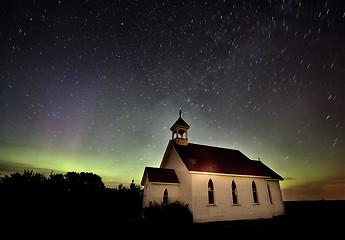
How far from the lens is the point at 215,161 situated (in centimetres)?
2116

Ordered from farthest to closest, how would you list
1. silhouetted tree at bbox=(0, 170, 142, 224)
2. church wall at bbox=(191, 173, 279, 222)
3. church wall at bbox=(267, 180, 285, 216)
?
church wall at bbox=(267, 180, 285, 216) < church wall at bbox=(191, 173, 279, 222) < silhouetted tree at bbox=(0, 170, 142, 224)

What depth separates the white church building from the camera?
1739cm

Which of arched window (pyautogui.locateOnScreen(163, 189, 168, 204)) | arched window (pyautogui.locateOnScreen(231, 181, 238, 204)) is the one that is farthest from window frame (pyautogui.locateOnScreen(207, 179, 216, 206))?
arched window (pyautogui.locateOnScreen(163, 189, 168, 204))

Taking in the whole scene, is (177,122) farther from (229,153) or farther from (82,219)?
(82,219)

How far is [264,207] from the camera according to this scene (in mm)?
20531

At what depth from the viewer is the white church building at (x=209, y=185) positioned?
57.1 ft

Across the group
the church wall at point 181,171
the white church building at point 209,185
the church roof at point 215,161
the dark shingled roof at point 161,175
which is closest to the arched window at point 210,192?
the white church building at point 209,185

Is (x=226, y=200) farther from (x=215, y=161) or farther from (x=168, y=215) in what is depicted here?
(x=168, y=215)

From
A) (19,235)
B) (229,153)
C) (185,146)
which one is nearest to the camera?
(19,235)

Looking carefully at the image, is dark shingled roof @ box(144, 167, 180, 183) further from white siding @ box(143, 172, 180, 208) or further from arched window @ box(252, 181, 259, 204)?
arched window @ box(252, 181, 259, 204)

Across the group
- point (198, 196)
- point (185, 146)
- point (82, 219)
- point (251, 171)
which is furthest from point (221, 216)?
point (82, 219)

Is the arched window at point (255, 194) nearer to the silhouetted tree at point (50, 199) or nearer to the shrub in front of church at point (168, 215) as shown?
the shrub in front of church at point (168, 215)

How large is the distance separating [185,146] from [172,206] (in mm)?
8630

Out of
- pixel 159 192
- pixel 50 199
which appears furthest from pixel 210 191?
pixel 50 199
